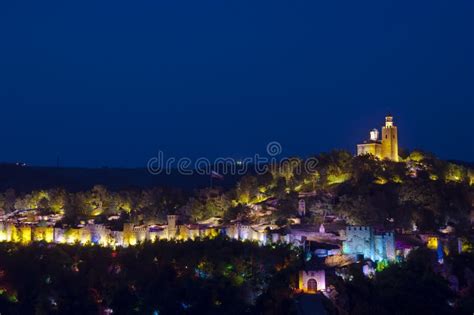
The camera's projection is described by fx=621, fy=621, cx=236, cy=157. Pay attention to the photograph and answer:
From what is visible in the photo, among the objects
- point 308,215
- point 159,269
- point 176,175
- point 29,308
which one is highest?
point 176,175

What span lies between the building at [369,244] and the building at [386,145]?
20338 mm

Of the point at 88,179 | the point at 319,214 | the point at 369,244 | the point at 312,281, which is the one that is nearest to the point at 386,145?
the point at 319,214

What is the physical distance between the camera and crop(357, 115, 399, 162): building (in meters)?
47.5

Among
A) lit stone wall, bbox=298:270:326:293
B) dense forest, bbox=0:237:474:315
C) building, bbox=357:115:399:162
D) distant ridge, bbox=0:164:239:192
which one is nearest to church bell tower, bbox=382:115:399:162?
building, bbox=357:115:399:162

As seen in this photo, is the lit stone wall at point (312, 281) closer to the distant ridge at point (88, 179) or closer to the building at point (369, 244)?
the building at point (369, 244)

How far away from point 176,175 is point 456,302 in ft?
261

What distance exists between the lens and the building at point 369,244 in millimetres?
27109

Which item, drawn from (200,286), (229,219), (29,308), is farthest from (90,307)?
(229,219)

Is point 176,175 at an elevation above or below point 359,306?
above

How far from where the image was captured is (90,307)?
27.9 m

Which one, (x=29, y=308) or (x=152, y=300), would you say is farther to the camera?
(x=29, y=308)

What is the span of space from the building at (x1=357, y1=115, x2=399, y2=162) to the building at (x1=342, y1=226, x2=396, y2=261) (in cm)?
2034

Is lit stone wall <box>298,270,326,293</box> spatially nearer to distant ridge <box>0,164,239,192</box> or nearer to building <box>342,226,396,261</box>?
building <box>342,226,396,261</box>

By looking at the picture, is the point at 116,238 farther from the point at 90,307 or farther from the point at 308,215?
the point at 308,215
